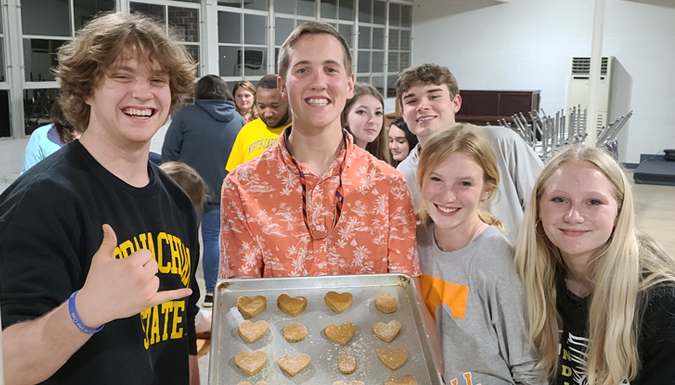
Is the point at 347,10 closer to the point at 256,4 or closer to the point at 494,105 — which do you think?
the point at 256,4

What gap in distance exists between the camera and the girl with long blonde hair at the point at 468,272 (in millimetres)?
1525

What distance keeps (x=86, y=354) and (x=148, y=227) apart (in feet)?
0.98

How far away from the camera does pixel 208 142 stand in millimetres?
4004

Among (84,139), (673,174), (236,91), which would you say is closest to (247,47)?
(236,91)

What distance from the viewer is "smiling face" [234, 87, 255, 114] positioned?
5391mm

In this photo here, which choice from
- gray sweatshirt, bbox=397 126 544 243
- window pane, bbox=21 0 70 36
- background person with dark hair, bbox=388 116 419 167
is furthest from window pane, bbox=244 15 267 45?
gray sweatshirt, bbox=397 126 544 243

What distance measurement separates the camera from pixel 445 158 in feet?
5.47

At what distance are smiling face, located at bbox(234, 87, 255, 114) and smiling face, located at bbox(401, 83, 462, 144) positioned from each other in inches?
127

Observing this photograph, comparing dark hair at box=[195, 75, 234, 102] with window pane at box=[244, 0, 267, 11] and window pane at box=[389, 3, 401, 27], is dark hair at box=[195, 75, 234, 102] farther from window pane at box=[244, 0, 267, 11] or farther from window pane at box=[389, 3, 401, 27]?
window pane at box=[389, 3, 401, 27]

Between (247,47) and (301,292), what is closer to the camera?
(301,292)

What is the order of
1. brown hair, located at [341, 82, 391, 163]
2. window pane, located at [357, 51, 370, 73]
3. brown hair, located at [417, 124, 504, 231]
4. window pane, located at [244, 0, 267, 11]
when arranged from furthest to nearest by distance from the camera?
window pane, located at [357, 51, 370, 73], window pane, located at [244, 0, 267, 11], brown hair, located at [341, 82, 391, 163], brown hair, located at [417, 124, 504, 231]

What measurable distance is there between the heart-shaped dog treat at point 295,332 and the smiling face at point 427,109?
3.92 ft

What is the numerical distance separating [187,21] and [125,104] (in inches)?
241

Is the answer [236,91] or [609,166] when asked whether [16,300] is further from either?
[236,91]
